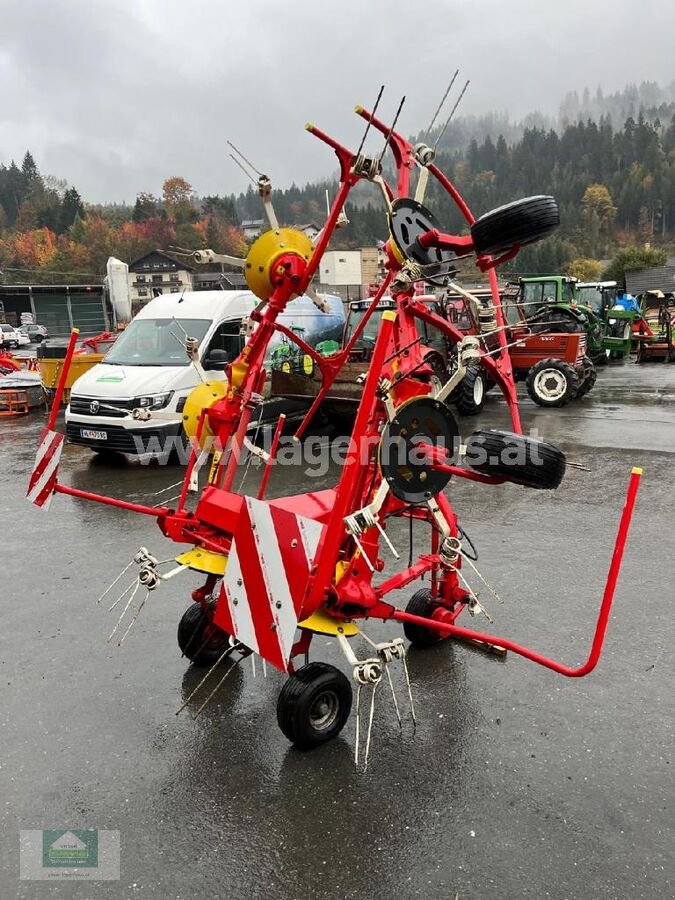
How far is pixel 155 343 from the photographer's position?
10.1 metres

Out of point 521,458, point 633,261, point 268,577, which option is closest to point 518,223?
point 521,458

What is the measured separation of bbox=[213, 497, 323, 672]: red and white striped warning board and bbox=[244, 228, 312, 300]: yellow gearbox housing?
1666 millimetres

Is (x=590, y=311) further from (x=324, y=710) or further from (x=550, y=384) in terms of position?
(x=324, y=710)

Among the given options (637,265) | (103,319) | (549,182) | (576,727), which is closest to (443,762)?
(576,727)

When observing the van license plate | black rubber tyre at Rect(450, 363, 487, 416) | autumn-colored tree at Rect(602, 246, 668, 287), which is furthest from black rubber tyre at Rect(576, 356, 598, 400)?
autumn-colored tree at Rect(602, 246, 668, 287)

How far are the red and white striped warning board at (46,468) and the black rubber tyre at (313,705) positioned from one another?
184 cm

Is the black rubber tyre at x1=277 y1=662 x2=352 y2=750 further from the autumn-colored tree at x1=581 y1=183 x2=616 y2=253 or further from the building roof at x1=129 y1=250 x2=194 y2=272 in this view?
the autumn-colored tree at x1=581 y1=183 x2=616 y2=253

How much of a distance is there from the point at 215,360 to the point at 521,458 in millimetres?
7045

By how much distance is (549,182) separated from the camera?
11612cm

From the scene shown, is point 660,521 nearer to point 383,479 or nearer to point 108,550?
point 383,479

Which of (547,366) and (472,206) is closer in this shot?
(547,366)

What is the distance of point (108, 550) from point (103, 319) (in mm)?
36523

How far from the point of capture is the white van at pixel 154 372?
29.7ft

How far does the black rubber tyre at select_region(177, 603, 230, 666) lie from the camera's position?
400 cm
